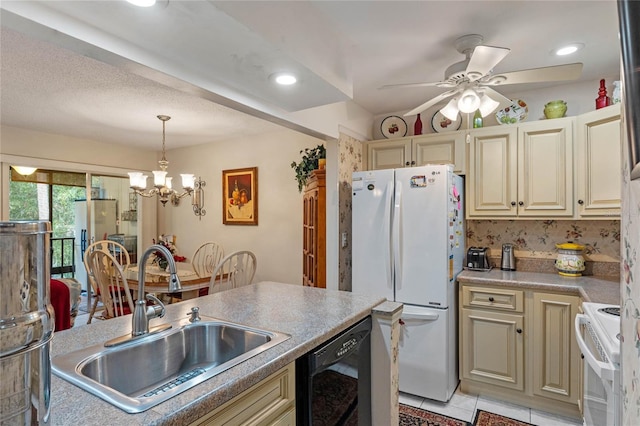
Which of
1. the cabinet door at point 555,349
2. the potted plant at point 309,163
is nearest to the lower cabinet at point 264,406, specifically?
the cabinet door at point 555,349

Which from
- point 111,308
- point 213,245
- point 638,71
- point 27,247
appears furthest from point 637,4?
point 213,245

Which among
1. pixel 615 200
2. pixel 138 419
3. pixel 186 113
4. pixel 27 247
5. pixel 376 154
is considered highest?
pixel 186 113

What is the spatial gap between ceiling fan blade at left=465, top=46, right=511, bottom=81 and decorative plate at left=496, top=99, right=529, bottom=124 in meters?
1.04

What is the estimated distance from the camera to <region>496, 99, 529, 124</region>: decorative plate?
2848 millimetres

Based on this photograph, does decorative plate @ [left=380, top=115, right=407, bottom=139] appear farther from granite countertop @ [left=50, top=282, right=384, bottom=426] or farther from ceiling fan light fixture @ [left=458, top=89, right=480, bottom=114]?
granite countertop @ [left=50, top=282, right=384, bottom=426]

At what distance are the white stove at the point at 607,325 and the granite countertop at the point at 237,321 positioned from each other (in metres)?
0.94

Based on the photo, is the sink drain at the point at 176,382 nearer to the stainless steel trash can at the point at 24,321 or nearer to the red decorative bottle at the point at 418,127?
the stainless steel trash can at the point at 24,321

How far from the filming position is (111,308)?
2924mm

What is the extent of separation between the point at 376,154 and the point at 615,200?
1.84 m

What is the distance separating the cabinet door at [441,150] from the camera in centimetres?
294

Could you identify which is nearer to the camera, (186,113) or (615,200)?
(615,200)

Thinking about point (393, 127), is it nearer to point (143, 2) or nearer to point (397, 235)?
point (397, 235)

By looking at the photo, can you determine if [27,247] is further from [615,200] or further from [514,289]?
[615,200]

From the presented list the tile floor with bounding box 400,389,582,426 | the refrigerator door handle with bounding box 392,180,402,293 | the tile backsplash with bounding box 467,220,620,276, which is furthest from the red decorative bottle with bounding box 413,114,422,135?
the tile floor with bounding box 400,389,582,426
